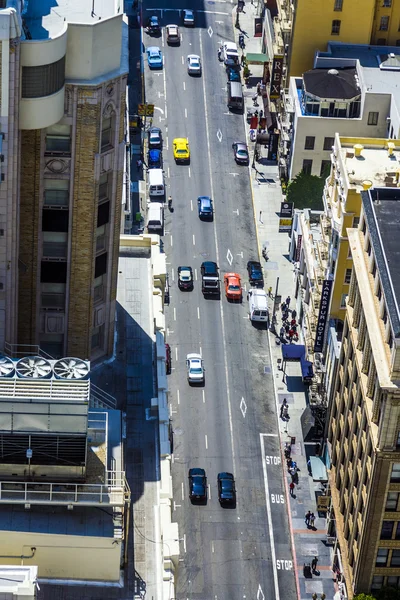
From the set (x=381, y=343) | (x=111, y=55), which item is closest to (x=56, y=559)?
(x=111, y=55)

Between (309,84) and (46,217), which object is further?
(309,84)

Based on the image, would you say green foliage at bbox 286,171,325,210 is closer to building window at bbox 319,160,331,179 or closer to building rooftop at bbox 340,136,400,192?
building window at bbox 319,160,331,179

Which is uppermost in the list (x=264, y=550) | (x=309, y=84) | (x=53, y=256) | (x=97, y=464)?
(x=53, y=256)

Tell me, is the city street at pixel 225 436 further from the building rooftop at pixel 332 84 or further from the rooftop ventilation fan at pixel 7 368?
the rooftop ventilation fan at pixel 7 368

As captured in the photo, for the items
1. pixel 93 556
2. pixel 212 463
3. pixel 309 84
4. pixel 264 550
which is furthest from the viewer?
pixel 309 84

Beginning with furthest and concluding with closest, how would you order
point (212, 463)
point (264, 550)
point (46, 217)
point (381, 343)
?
1. point (212, 463)
2. point (264, 550)
3. point (381, 343)
4. point (46, 217)

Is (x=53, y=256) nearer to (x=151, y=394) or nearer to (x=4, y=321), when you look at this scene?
(x=4, y=321)

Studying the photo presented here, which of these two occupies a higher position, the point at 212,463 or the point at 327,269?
the point at 327,269
